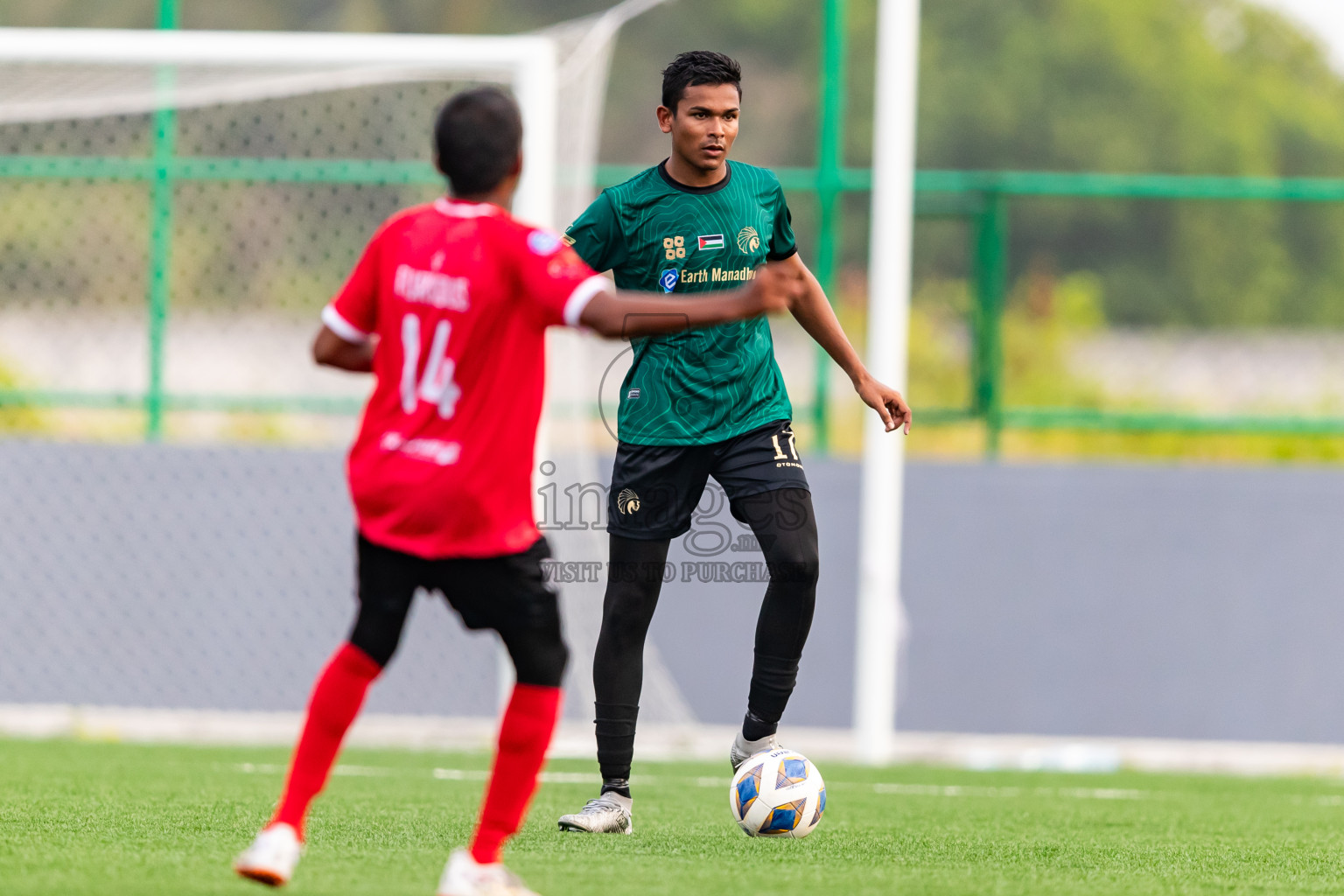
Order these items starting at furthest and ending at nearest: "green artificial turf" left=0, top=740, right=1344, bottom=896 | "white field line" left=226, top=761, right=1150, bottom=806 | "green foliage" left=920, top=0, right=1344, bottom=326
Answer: "green foliage" left=920, top=0, right=1344, bottom=326 → "white field line" left=226, top=761, right=1150, bottom=806 → "green artificial turf" left=0, top=740, right=1344, bottom=896

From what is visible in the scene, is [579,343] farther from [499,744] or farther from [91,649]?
[499,744]

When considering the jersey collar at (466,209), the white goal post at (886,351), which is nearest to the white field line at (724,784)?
the white goal post at (886,351)

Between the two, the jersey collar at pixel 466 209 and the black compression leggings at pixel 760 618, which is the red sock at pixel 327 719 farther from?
the black compression leggings at pixel 760 618

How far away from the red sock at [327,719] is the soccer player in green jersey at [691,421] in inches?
59.1

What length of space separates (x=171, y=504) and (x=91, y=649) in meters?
0.91

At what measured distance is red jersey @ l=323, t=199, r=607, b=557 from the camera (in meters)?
3.23

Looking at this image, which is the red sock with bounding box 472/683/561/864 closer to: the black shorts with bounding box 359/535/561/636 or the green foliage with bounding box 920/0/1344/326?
the black shorts with bounding box 359/535/561/636

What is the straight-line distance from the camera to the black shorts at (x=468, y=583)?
3301mm

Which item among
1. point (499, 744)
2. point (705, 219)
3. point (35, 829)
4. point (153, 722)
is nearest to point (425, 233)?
point (499, 744)

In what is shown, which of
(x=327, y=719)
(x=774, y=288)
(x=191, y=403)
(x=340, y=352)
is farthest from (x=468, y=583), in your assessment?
(x=191, y=403)

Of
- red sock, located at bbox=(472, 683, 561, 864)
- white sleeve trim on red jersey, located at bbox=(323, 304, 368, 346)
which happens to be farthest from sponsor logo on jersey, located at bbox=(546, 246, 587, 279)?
red sock, located at bbox=(472, 683, 561, 864)

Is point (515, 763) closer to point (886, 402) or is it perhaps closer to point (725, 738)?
point (886, 402)

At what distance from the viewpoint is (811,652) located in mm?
9109

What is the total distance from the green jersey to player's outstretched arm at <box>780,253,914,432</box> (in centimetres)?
19
